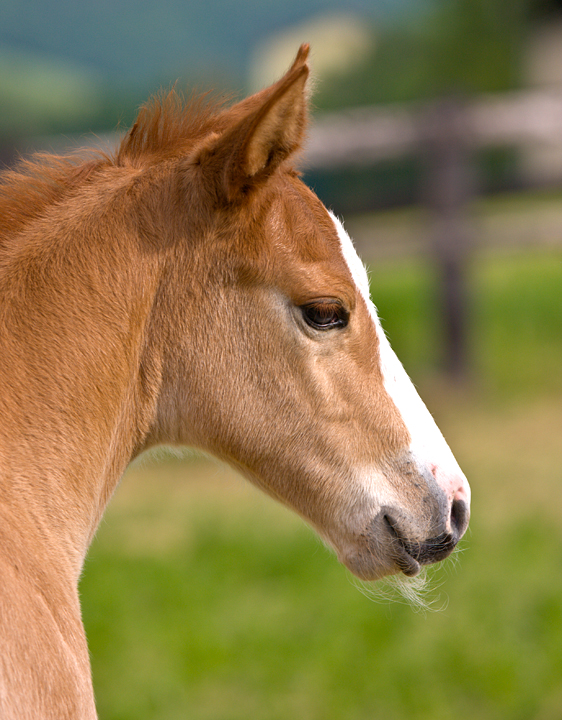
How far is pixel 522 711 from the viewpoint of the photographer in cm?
325

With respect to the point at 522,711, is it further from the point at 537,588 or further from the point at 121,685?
the point at 121,685

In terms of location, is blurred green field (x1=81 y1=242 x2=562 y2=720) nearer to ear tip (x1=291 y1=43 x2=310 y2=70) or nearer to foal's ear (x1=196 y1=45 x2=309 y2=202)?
foal's ear (x1=196 y1=45 x2=309 y2=202)

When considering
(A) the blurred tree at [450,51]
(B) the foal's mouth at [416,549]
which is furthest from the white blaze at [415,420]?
(A) the blurred tree at [450,51]

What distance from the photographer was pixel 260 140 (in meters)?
1.59

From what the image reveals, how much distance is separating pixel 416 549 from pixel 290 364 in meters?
0.53

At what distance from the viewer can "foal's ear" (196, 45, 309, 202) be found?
1.53 meters

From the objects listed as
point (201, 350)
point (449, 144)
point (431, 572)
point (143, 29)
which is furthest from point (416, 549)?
point (143, 29)

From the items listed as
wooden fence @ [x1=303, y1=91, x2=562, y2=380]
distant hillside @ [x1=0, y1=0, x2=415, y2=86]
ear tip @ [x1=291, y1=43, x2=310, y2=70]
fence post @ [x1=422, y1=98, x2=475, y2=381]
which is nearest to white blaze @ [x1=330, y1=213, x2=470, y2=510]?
ear tip @ [x1=291, y1=43, x2=310, y2=70]

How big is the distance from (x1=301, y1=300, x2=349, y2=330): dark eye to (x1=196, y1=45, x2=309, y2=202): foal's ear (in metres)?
0.30

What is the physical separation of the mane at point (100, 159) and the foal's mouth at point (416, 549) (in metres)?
1.02

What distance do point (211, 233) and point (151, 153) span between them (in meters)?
0.27

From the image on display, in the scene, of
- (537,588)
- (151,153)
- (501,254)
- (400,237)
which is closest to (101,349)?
(151,153)

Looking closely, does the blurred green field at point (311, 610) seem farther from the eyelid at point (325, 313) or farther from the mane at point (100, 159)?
the mane at point (100, 159)

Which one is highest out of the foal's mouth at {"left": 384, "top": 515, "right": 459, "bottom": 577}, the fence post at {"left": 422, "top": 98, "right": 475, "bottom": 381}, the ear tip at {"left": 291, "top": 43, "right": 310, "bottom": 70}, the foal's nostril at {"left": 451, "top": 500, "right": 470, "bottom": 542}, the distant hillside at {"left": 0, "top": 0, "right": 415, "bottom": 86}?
the distant hillside at {"left": 0, "top": 0, "right": 415, "bottom": 86}
